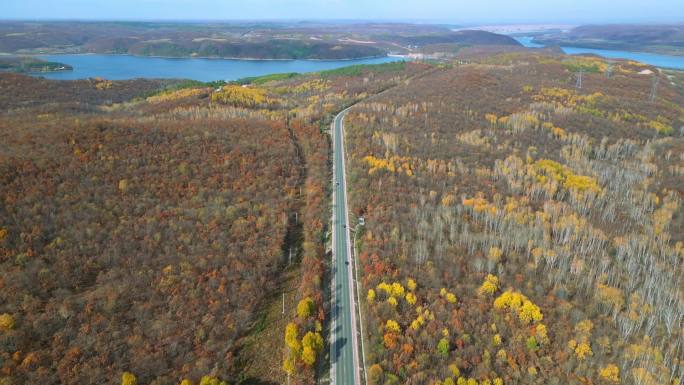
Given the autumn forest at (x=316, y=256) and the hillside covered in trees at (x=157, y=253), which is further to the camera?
the autumn forest at (x=316, y=256)

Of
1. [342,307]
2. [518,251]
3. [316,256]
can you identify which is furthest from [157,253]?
[518,251]

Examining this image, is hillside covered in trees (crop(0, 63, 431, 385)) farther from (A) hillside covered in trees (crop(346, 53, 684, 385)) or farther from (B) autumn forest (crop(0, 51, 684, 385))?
(A) hillside covered in trees (crop(346, 53, 684, 385))

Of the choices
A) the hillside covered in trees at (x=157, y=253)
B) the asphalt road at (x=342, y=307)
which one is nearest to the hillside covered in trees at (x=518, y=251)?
the asphalt road at (x=342, y=307)

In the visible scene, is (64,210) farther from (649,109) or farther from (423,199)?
(649,109)

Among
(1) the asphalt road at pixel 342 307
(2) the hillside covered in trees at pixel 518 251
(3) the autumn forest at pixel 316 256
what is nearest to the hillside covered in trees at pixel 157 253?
(3) the autumn forest at pixel 316 256

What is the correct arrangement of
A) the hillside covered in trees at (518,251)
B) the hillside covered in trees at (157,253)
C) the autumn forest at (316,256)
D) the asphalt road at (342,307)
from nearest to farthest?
the hillside covered in trees at (157,253)
the autumn forest at (316,256)
the asphalt road at (342,307)
the hillside covered in trees at (518,251)

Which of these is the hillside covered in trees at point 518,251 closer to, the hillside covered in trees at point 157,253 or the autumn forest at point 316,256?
the autumn forest at point 316,256

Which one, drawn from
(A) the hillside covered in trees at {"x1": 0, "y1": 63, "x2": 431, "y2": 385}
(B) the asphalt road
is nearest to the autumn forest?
(A) the hillside covered in trees at {"x1": 0, "y1": 63, "x2": 431, "y2": 385}

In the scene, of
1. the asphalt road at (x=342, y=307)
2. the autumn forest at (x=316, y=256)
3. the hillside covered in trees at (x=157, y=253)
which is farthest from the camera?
the asphalt road at (x=342, y=307)
